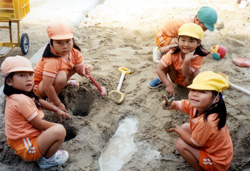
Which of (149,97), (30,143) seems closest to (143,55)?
(149,97)

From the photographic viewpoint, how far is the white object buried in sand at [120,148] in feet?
7.40

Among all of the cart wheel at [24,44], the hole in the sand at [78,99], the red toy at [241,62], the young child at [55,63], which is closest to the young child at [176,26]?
the red toy at [241,62]

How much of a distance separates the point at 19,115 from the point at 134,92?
1458 mm

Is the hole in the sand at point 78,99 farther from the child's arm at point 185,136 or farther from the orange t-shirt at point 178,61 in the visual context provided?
the child's arm at point 185,136

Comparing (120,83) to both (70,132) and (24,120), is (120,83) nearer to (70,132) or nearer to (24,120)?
(70,132)

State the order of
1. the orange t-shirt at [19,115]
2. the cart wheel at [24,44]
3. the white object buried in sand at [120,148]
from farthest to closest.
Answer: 1. the cart wheel at [24,44]
2. the white object buried in sand at [120,148]
3. the orange t-shirt at [19,115]

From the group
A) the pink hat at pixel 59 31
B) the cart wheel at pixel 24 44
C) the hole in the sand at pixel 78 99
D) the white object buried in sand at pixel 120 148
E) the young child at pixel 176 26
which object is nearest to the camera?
the white object buried in sand at pixel 120 148

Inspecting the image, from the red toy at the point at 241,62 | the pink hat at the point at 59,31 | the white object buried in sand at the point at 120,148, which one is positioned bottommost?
the white object buried in sand at the point at 120,148

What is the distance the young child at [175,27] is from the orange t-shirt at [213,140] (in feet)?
4.00

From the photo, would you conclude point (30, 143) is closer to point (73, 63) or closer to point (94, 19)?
point (73, 63)

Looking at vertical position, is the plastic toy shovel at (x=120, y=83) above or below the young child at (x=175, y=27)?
below

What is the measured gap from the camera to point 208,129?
194 centimetres

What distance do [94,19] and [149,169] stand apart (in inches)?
137

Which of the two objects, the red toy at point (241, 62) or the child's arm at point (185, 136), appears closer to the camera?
the child's arm at point (185, 136)
